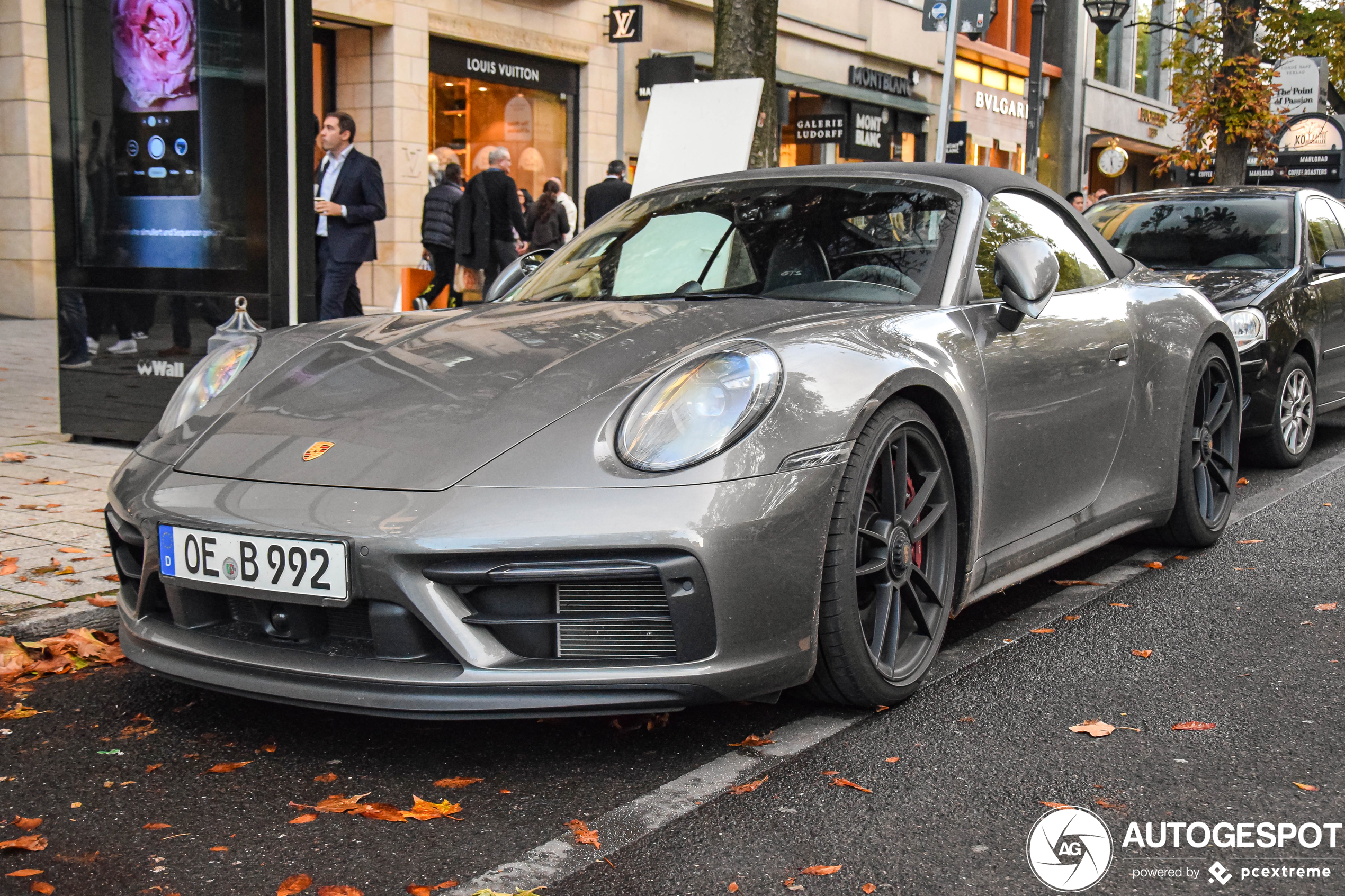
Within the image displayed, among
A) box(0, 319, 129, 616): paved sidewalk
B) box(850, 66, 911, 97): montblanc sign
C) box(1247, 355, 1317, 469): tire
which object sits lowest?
box(0, 319, 129, 616): paved sidewalk

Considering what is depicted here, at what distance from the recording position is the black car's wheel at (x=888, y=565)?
3.11m

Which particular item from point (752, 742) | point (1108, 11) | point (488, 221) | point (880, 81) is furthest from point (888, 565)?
point (880, 81)

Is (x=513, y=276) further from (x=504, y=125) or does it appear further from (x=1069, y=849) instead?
(x=504, y=125)

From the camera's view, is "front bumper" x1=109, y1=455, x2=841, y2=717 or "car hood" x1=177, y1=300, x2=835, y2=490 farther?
"car hood" x1=177, y1=300, x2=835, y2=490

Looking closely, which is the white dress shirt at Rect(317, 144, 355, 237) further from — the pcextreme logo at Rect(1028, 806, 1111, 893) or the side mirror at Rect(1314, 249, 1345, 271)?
the pcextreme logo at Rect(1028, 806, 1111, 893)

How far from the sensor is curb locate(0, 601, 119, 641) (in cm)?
395

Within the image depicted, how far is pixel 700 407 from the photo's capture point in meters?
3.02

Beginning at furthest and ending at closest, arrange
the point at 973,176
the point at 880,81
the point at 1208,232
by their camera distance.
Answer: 1. the point at 880,81
2. the point at 1208,232
3. the point at 973,176

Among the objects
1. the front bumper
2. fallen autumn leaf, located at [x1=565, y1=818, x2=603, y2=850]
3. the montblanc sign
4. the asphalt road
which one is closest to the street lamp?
the montblanc sign

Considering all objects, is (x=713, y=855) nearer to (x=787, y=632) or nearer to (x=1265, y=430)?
(x=787, y=632)

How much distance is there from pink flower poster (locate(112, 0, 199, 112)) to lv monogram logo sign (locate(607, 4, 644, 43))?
13221 millimetres

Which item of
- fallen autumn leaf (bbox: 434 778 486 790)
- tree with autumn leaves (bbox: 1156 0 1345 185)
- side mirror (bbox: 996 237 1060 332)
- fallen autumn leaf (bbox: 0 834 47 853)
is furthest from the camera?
tree with autumn leaves (bbox: 1156 0 1345 185)

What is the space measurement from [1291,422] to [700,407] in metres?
5.21

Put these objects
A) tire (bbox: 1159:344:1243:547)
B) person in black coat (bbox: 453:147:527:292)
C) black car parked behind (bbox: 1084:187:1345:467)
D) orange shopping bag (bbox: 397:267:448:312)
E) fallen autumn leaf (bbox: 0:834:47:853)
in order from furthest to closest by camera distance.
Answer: person in black coat (bbox: 453:147:527:292), orange shopping bag (bbox: 397:267:448:312), black car parked behind (bbox: 1084:187:1345:467), tire (bbox: 1159:344:1243:547), fallen autumn leaf (bbox: 0:834:47:853)
